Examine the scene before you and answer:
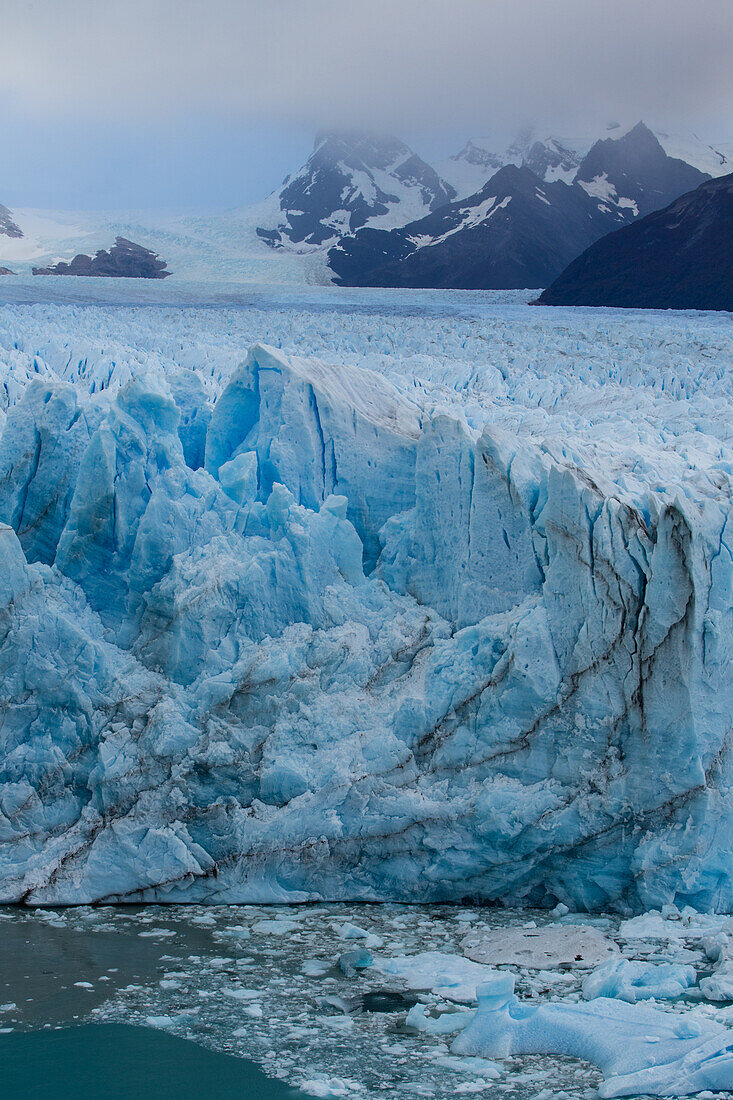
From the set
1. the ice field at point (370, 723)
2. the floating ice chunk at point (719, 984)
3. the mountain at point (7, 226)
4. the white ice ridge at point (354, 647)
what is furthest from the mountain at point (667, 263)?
the mountain at point (7, 226)

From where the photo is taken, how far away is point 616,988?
14.7 feet

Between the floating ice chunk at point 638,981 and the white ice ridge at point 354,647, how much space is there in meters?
0.85

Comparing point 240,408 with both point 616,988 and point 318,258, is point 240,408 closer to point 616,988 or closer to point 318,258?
point 616,988

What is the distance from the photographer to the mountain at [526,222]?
101 ft

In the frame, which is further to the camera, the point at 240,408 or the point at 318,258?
the point at 318,258

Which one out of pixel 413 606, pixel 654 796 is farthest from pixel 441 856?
pixel 413 606

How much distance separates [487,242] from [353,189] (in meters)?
10.4

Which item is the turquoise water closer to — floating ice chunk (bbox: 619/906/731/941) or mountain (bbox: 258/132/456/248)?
floating ice chunk (bbox: 619/906/731/941)

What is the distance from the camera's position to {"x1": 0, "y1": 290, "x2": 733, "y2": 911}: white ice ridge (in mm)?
5625

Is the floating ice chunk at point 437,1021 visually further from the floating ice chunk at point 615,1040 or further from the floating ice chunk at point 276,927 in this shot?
the floating ice chunk at point 276,927

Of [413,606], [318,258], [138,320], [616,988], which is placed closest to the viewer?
[616,988]

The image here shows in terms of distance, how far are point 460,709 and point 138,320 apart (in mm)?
7898

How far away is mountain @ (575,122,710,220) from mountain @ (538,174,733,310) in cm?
1362

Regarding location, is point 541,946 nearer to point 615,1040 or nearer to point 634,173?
point 615,1040
